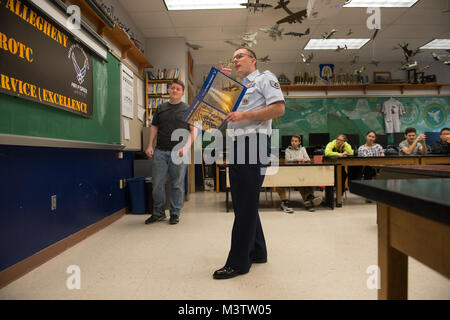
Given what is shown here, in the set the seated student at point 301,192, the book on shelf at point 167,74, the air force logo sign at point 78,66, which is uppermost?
the book on shelf at point 167,74

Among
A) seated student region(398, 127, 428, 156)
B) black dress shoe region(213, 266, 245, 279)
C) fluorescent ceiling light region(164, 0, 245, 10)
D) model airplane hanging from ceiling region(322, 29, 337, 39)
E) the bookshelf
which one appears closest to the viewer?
black dress shoe region(213, 266, 245, 279)

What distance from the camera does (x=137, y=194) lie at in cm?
382

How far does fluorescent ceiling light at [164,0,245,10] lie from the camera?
4.36 metres

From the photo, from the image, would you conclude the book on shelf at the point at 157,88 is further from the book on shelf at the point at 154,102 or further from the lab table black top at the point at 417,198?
the lab table black top at the point at 417,198

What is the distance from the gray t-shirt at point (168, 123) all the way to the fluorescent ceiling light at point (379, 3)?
10.9 ft

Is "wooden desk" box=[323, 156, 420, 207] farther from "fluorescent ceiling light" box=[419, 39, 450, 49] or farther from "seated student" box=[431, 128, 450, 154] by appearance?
"fluorescent ceiling light" box=[419, 39, 450, 49]

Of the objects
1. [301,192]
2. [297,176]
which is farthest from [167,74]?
[301,192]

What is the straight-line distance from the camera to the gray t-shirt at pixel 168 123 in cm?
335

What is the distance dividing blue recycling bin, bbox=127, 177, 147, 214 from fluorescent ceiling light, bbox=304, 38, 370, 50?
4.87 m

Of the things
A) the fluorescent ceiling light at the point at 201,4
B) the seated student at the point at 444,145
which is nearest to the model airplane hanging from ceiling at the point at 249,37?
the fluorescent ceiling light at the point at 201,4

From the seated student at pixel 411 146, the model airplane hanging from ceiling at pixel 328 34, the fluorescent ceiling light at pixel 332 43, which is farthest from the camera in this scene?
the fluorescent ceiling light at pixel 332 43

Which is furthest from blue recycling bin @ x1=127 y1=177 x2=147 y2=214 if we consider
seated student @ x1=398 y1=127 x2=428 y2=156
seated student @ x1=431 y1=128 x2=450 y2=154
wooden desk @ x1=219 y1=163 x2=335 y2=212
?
seated student @ x1=431 y1=128 x2=450 y2=154

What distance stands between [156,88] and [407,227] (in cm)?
518

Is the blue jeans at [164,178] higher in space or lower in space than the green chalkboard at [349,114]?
lower
